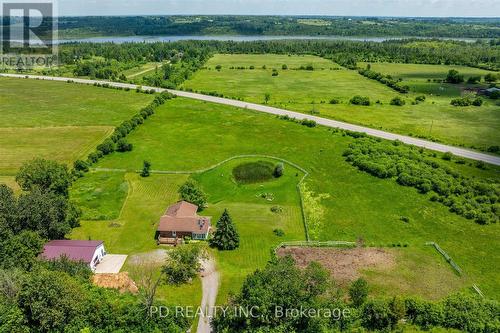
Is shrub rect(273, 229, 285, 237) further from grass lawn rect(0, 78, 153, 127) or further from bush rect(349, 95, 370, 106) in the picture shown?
bush rect(349, 95, 370, 106)

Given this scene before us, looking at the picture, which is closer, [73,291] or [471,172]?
[73,291]

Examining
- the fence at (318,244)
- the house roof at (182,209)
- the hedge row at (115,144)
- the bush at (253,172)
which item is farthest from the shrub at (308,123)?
the fence at (318,244)

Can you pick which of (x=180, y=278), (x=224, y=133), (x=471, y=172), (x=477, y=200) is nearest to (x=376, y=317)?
(x=180, y=278)

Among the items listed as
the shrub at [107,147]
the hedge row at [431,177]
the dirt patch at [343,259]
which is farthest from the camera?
the shrub at [107,147]

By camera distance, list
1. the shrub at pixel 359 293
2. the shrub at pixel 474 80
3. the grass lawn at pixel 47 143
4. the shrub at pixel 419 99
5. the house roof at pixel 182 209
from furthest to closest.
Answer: the shrub at pixel 474 80 < the shrub at pixel 419 99 < the grass lawn at pixel 47 143 < the house roof at pixel 182 209 < the shrub at pixel 359 293

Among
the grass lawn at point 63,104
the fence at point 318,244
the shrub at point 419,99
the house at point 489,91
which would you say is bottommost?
the fence at point 318,244

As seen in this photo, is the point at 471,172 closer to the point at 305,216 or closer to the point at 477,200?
the point at 477,200

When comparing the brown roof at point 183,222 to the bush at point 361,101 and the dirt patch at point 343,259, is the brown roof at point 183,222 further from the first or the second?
the bush at point 361,101
